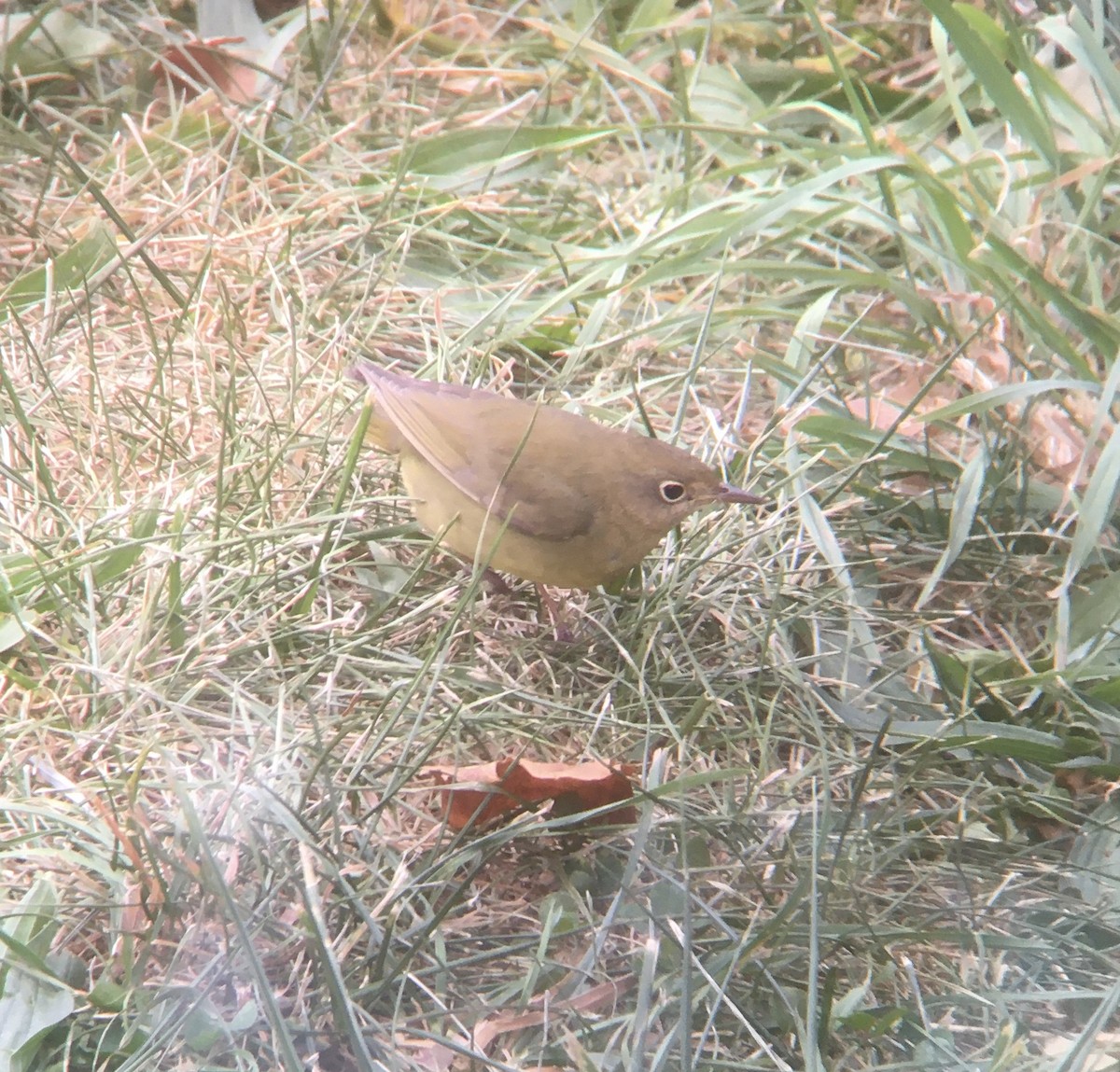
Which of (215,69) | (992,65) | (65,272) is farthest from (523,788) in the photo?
(215,69)

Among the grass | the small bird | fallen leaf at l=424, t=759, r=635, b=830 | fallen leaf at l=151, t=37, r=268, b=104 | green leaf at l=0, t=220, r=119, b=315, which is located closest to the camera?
the grass

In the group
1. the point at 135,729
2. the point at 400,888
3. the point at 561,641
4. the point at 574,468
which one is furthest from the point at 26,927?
the point at 574,468

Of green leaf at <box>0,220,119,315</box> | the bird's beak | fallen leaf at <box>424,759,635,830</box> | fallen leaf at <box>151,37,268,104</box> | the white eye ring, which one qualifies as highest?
Answer: fallen leaf at <box>151,37,268,104</box>

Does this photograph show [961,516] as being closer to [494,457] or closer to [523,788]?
[494,457]

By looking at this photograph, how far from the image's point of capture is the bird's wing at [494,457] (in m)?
3.05

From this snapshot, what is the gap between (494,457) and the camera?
10.5ft

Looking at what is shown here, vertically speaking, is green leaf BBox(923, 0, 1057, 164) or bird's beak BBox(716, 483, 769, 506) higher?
green leaf BBox(923, 0, 1057, 164)

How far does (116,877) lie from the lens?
88.4 inches

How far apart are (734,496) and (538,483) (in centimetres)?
49

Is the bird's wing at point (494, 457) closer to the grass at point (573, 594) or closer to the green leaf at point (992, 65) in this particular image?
the grass at point (573, 594)

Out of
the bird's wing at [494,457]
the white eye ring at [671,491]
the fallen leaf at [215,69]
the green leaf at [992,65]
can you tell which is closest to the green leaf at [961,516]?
the white eye ring at [671,491]

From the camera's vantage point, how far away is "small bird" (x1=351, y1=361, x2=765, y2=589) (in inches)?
120

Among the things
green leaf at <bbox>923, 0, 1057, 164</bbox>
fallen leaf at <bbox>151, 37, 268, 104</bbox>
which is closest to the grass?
green leaf at <bbox>923, 0, 1057, 164</bbox>

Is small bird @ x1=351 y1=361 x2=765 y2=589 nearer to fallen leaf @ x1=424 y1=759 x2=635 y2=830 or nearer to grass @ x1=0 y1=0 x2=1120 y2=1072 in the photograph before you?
grass @ x1=0 y1=0 x2=1120 y2=1072
